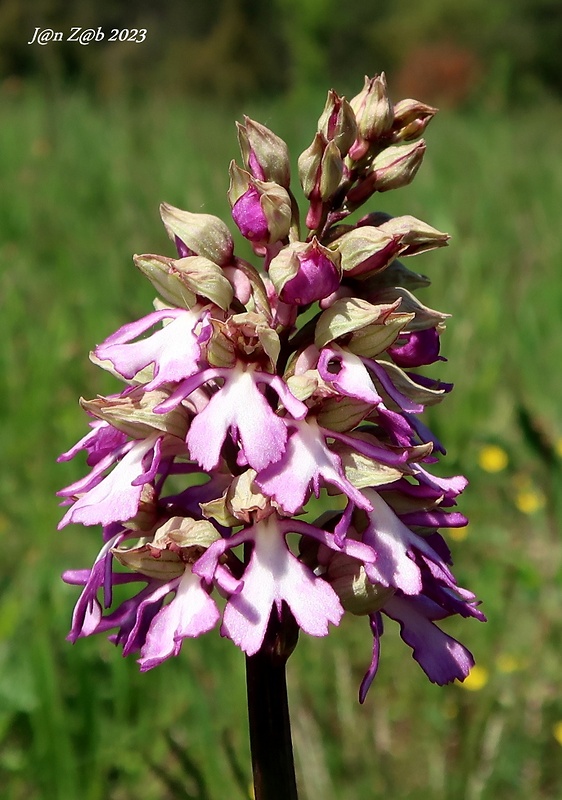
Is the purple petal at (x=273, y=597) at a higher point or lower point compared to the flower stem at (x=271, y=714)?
higher

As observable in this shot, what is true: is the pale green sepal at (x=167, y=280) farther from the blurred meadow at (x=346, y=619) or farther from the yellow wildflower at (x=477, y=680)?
the yellow wildflower at (x=477, y=680)

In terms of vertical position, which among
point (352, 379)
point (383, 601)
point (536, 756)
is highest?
point (352, 379)

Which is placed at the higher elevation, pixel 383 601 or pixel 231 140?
pixel 231 140

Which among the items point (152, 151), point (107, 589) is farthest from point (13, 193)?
point (107, 589)

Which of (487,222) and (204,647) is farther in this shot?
(487,222)

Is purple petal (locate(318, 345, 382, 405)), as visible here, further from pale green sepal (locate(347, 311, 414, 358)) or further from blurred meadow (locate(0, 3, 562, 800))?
blurred meadow (locate(0, 3, 562, 800))

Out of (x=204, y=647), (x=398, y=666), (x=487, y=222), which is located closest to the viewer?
(x=204, y=647)

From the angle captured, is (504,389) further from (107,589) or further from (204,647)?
(107,589)

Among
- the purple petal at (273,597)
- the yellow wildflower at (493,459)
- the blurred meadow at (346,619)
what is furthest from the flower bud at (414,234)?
the yellow wildflower at (493,459)
